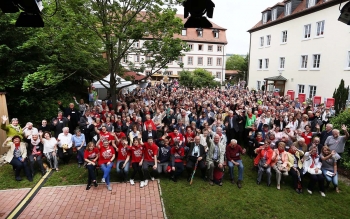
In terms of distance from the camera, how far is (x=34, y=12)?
4.29m

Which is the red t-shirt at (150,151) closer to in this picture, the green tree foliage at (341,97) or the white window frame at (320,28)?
the green tree foliage at (341,97)

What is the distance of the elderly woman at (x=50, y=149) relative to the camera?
7.14 meters

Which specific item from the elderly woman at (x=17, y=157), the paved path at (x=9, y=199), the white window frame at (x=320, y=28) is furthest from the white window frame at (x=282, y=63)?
the paved path at (x=9, y=199)

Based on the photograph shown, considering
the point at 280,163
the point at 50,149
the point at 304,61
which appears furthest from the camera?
the point at 304,61

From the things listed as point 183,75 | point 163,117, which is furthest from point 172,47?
point 183,75

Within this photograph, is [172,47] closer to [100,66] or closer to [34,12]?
[100,66]

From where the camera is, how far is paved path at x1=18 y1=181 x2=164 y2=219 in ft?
16.7

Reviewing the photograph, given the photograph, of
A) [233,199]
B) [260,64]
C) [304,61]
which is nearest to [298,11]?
[304,61]

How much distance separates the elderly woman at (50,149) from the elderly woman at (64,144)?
23 cm

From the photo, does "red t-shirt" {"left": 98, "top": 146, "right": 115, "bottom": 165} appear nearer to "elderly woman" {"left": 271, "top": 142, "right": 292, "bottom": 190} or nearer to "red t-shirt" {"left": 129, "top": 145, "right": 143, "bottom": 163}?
"red t-shirt" {"left": 129, "top": 145, "right": 143, "bottom": 163}

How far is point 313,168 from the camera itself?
6.41 m

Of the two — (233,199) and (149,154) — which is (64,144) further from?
(233,199)

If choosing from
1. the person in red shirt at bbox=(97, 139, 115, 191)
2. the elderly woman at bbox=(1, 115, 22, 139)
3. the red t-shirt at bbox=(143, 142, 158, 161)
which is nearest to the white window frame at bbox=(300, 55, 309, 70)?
the red t-shirt at bbox=(143, 142, 158, 161)

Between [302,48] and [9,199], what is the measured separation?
24.6 m
